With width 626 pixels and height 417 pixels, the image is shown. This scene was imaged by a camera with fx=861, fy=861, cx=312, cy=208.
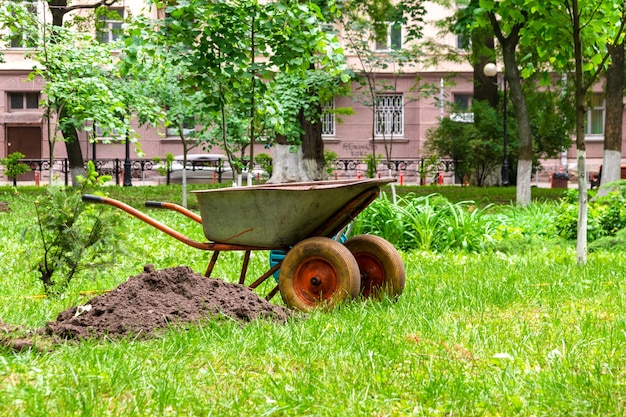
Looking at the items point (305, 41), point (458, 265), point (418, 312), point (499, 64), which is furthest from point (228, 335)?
point (499, 64)

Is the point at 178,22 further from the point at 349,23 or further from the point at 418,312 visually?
the point at 349,23

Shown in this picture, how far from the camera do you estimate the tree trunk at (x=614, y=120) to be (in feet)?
55.0

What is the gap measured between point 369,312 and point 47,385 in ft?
7.58

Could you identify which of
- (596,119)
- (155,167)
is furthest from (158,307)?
(596,119)

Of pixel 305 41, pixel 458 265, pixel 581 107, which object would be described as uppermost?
pixel 305 41

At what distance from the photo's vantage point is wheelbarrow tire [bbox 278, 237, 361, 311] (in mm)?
5340

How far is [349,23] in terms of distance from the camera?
61.1 ft

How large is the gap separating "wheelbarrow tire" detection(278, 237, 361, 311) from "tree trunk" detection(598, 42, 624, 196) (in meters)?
12.4

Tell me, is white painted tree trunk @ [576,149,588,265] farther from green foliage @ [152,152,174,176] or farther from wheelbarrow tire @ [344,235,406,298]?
green foliage @ [152,152,174,176]

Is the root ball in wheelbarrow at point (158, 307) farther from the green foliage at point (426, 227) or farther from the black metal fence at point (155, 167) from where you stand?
the black metal fence at point (155, 167)

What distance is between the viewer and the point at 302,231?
18.6 ft

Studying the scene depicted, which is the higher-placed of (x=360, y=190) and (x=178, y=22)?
(x=178, y=22)

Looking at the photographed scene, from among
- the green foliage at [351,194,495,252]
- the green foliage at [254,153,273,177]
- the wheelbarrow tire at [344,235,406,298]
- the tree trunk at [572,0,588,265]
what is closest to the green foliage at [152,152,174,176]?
the green foliage at [254,153,273,177]

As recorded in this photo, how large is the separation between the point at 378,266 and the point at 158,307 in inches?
65.9
